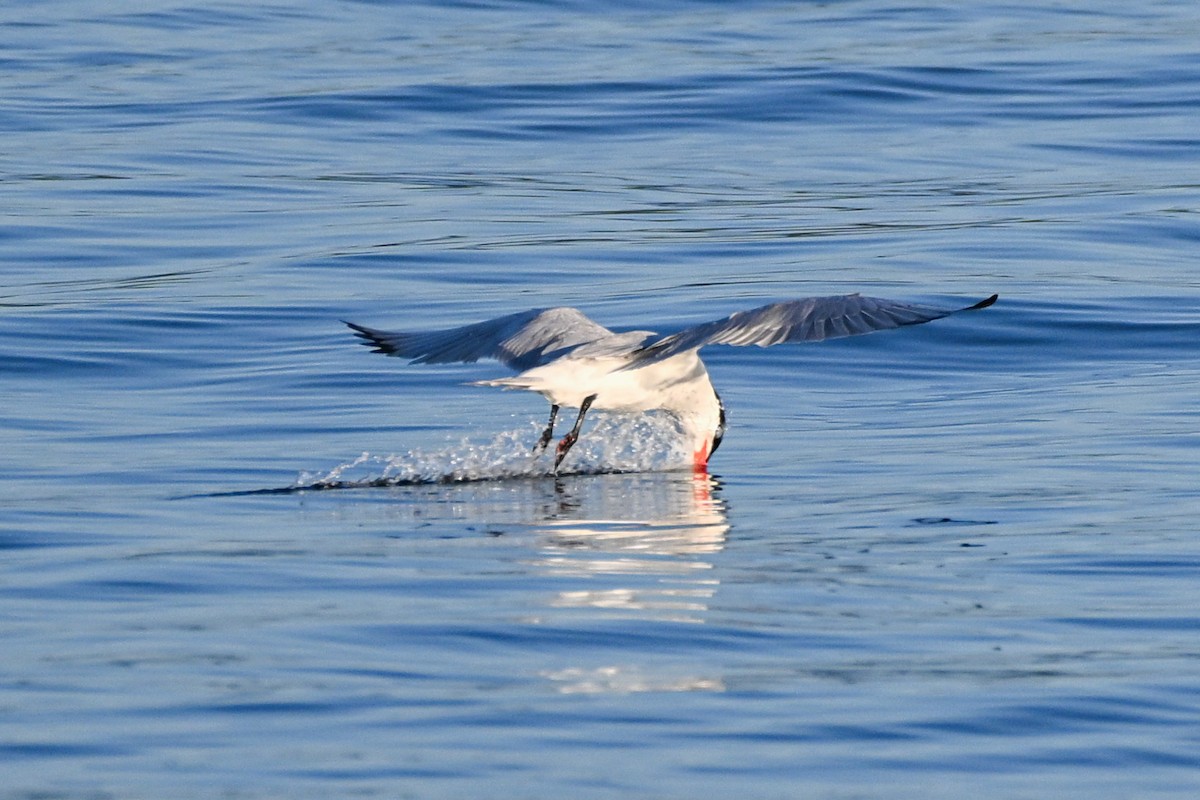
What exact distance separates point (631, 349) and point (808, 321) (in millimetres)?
990

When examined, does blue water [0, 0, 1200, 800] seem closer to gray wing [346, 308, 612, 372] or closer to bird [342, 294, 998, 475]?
bird [342, 294, 998, 475]

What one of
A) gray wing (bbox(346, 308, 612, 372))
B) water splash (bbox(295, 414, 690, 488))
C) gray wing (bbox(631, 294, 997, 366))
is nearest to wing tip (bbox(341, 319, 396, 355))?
gray wing (bbox(346, 308, 612, 372))

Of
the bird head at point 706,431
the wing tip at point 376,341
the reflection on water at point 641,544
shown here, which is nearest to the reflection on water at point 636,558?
the reflection on water at point 641,544

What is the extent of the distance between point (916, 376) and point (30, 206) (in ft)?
26.3

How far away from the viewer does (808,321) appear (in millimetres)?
8625

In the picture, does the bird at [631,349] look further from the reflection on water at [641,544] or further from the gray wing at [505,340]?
the reflection on water at [641,544]

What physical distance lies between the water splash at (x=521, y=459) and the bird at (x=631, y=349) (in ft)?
0.41

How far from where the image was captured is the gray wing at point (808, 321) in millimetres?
8523

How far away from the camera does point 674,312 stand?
546 inches

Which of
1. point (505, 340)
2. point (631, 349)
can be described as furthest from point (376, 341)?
point (631, 349)

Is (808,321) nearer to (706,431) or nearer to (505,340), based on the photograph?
(706,431)

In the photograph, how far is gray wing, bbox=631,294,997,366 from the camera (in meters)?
8.52

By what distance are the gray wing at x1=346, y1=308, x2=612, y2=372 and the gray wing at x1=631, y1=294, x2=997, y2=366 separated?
1.03 m

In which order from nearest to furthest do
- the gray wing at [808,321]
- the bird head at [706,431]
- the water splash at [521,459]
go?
the gray wing at [808,321] < the water splash at [521,459] < the bird head at [706,431]
